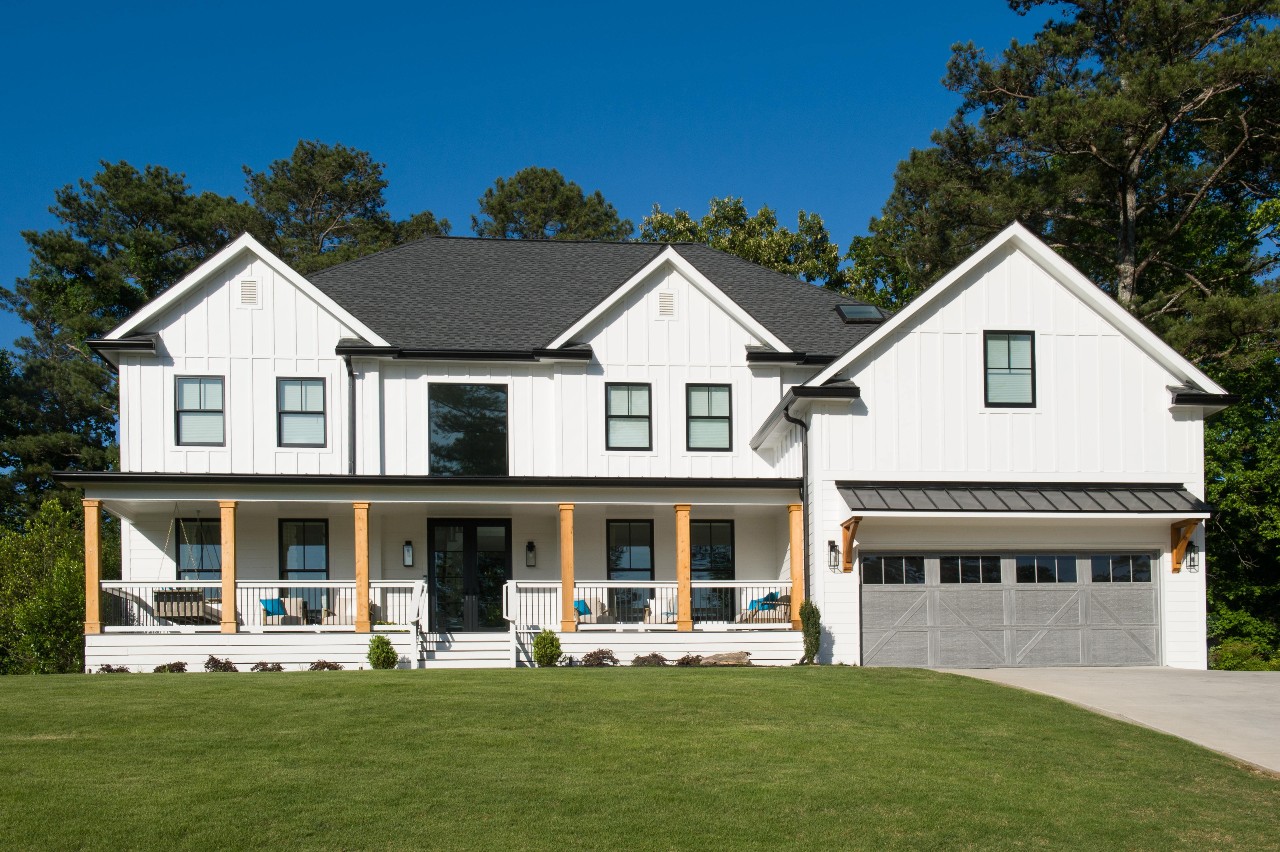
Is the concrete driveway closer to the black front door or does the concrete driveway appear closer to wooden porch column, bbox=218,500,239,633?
the black front door

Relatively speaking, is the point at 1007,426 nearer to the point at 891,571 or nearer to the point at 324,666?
the point at 891,571

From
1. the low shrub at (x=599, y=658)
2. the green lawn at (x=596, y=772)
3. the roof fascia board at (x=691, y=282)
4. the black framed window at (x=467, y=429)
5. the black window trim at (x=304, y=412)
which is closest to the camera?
the green lawn at (x=596, y=772)

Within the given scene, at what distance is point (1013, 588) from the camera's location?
74.4 ft

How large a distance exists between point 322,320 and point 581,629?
7813mm

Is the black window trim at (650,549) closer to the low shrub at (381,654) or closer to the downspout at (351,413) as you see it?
the downspout at (351,413)

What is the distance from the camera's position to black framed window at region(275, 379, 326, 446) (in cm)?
2495

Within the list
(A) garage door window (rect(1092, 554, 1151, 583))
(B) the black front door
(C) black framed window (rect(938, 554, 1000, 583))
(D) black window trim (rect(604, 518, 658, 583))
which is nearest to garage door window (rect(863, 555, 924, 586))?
(C) black framed window (rect(938, 554, 1000, 583))

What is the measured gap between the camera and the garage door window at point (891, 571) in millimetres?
22609

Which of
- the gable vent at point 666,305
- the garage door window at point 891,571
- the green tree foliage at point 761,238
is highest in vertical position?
the green tree foliage at point 761,238

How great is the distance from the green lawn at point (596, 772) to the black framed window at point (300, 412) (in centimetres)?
817

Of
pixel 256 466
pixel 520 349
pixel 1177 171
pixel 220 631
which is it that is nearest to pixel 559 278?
pixel 520 349

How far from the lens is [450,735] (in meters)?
14.0

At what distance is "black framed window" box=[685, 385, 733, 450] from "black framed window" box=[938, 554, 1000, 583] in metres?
5.20

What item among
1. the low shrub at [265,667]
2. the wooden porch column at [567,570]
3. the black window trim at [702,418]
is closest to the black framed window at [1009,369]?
the black window trim at [702,418]
